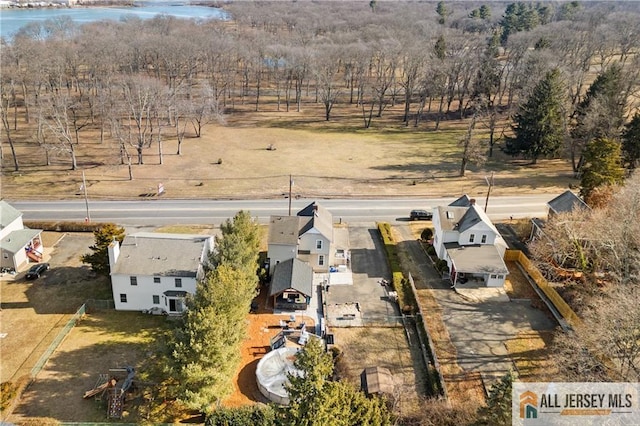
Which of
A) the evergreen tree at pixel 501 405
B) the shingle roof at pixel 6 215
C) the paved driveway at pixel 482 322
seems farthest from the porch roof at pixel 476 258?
the shingle roof at pixel 6 215

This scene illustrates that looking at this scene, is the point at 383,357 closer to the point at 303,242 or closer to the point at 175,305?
the point at 303,242

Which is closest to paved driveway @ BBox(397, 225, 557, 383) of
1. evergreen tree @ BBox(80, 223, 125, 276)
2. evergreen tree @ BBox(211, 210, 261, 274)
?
evergreen tree @ BBox(211, 210, 261, 274)

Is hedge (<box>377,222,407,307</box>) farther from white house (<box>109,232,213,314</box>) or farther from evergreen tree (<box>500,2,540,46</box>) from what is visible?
evergreen tree (<box>500,2,540,46</box>)

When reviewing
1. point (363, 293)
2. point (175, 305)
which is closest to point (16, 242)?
point (175, 305)

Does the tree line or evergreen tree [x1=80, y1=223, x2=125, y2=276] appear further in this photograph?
the tree line

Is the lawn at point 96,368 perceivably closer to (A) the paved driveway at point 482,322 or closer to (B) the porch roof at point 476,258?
(A) the paved driveway at point 482,322
